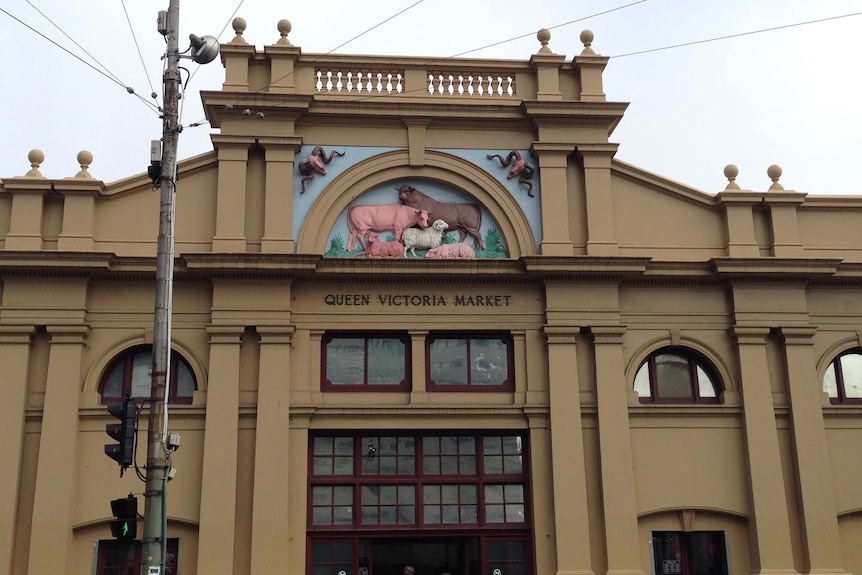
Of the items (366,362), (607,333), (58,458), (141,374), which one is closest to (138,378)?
(141,374)

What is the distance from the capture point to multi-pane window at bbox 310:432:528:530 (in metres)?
20.4

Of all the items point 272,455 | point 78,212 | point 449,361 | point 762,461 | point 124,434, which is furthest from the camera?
point 449,361

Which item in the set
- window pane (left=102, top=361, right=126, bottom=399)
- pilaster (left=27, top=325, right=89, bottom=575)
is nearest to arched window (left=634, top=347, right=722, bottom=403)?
window pane (left=102, top=361, right=126, bottom=399)

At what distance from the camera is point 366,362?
2116cm

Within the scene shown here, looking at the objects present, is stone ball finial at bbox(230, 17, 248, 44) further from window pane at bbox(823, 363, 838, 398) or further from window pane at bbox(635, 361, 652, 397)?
window pane at bbox(823, 363, 838, 398)

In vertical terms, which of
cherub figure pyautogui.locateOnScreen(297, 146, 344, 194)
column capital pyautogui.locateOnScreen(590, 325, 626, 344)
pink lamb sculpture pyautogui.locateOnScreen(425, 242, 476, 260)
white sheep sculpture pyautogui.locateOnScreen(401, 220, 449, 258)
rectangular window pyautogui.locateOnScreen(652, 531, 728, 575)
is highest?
cherub figure pyautogui.locateOnScreen(297, 146, 344, 194)

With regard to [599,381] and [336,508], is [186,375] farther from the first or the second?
[599,381]

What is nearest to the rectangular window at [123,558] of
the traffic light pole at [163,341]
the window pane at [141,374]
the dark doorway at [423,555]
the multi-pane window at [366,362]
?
the window pane at [141,374]

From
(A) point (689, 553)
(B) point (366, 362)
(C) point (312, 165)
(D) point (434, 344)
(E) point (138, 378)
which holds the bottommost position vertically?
(A) point (689, 553)

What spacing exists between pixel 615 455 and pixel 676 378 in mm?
2508

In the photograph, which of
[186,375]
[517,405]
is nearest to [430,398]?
[517,405]

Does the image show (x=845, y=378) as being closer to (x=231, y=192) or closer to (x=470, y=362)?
(x=470, y=362)

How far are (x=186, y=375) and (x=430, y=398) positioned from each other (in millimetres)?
5076

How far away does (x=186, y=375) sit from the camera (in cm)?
2086
